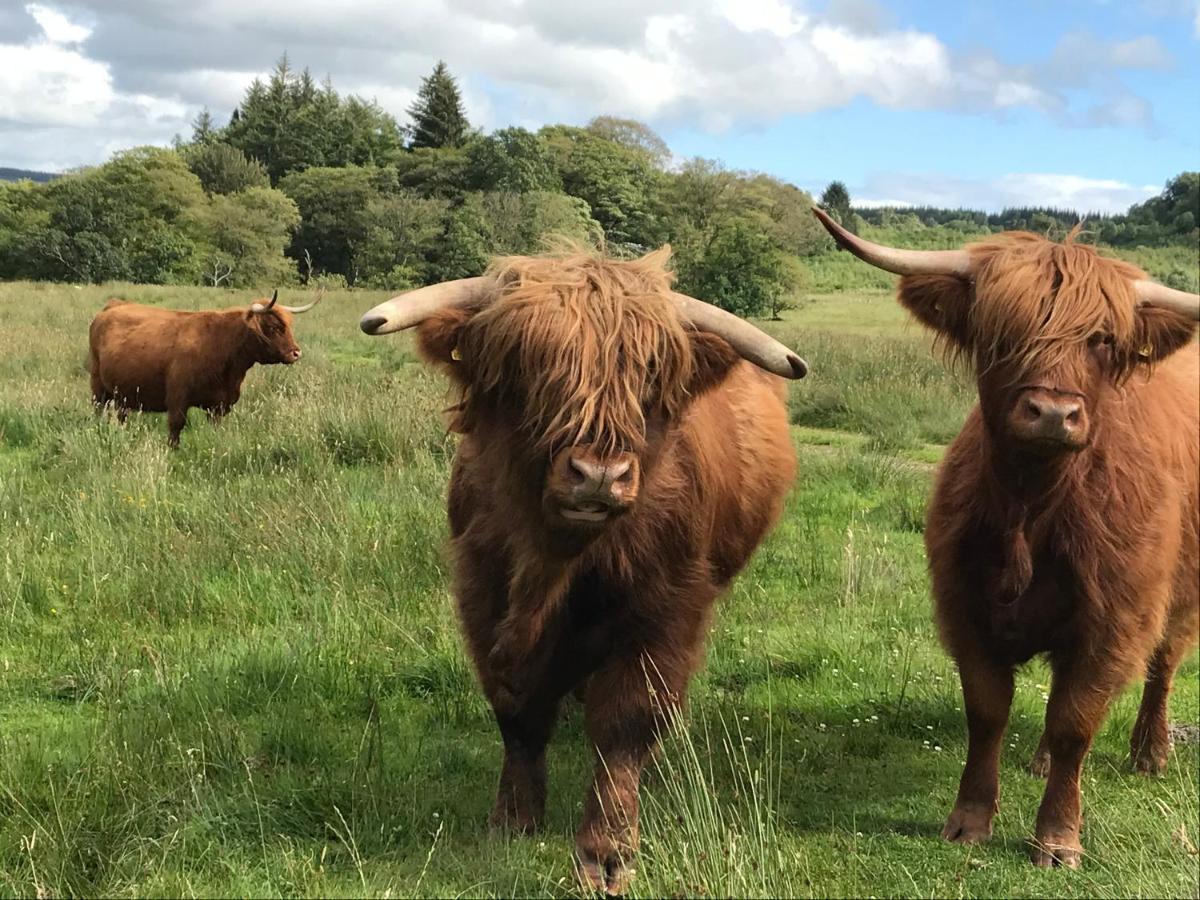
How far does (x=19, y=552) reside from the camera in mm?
5281

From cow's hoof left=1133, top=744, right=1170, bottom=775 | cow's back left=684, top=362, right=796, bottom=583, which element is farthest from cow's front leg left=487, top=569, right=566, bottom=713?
cow's hoof left=1133, top=744, right=1170, bottom=775

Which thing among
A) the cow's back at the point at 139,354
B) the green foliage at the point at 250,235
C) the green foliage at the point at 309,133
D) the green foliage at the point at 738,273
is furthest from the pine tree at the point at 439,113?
the cow's back at the point at 139,354

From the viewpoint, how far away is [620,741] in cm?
286

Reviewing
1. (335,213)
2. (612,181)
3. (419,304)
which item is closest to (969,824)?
(419,304)

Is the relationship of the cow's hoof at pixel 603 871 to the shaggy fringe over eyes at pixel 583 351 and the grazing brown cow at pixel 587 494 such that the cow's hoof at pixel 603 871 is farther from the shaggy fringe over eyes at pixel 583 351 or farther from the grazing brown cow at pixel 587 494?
the shaggy fringe over eyes at pixel 583 351

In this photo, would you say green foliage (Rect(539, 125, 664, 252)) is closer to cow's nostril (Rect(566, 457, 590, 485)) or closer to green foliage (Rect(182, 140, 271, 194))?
green foliage (Rect(182, 140, 271, 194))

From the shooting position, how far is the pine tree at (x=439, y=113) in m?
70.2

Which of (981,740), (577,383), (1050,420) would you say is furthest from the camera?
(981,740)

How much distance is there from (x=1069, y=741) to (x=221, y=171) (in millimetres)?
59780

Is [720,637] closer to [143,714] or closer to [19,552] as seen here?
[143,714]

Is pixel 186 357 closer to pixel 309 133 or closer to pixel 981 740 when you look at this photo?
pixel 981 740

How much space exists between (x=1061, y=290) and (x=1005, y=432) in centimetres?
43

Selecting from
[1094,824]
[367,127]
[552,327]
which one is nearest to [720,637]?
[1094,824]

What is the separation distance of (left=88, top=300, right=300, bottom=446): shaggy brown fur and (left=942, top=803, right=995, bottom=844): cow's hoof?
8.37 meters
